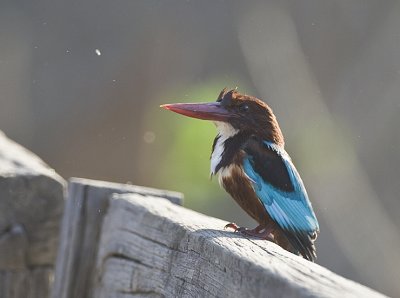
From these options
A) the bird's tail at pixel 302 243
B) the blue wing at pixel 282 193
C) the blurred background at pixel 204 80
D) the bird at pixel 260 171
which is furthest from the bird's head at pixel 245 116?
the blurred background at pixel 204 80

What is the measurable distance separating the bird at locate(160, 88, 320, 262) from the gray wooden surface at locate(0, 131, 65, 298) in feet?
1.60

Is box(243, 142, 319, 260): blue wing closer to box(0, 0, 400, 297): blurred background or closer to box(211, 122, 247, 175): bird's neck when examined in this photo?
box(211, 122, 247, 175): bird's neck

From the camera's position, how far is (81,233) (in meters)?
2.61

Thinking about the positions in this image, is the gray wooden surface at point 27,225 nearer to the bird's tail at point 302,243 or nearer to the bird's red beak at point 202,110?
the bird's red beak at point 202,110

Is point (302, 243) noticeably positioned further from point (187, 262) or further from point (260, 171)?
point (187, 262)

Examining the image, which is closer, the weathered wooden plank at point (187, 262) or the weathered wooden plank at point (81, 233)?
the weathered wooden plank at point (187, 262)

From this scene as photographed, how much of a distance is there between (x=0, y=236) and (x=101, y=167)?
19.5 ft

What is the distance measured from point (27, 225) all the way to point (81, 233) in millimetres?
157

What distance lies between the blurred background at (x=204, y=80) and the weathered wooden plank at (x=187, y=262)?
17.4ft

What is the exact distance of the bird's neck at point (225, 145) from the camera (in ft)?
9.40

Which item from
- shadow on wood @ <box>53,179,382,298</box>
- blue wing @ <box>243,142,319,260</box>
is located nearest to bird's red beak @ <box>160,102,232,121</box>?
blue wing @ <box>243,142,319,260</box>

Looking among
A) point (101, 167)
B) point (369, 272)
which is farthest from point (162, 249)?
point (101, 167)

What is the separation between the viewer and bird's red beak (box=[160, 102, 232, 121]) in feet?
9.46

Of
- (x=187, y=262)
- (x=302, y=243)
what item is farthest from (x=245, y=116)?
(x=187, y=262)
